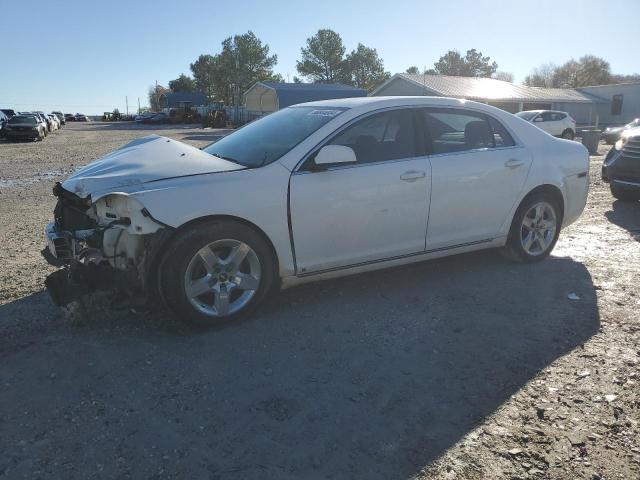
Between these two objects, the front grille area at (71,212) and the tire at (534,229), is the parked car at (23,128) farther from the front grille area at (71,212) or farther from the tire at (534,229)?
the tire at (534,229)

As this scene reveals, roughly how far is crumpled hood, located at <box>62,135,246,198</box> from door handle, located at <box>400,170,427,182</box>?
131 cm

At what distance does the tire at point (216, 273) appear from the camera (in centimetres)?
356

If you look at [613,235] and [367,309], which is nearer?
[367,309]

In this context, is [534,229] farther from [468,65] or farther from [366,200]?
[468,65]

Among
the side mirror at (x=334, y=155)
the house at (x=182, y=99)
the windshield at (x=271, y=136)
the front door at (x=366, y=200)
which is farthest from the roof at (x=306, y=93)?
the house at (x=182, y=99)

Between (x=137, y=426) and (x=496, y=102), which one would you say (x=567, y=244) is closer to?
(x=137, y=426)

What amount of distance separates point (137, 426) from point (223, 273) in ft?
4.23

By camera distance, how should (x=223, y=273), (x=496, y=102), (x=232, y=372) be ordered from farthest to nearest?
(x=496, y=102) < (x=223, y=273) < (x=232, y=372)

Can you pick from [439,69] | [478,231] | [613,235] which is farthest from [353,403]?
[439,69]

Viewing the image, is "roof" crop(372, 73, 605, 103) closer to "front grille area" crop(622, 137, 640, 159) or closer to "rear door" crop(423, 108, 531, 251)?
"front grille area" crop(622, 137, 640, 159)

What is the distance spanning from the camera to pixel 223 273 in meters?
3.75

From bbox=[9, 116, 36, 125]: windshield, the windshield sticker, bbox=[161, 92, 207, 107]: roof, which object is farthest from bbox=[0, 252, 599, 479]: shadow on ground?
bbox=[161, 92, 207, 107]: roof

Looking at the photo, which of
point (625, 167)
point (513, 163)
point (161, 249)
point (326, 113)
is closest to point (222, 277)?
point (161, 249)

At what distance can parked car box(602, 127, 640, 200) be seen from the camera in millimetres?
7848
